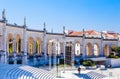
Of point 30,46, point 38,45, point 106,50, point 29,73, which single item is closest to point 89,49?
point 106,50

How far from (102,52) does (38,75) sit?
126 ft

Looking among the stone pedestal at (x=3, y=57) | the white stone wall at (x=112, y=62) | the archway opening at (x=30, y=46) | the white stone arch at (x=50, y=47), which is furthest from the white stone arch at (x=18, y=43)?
the white stone wall at (x=112, y=62)

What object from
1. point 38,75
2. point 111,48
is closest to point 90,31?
point 111,48

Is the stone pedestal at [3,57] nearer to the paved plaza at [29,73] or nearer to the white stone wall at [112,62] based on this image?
the paved plaza at [29,73]

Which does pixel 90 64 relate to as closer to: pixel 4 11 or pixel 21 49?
pixel 21 49

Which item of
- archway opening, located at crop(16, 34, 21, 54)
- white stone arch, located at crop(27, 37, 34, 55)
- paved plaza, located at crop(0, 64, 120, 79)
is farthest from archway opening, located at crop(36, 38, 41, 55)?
paved plaza, located at crop(0, 64, 120, 79)

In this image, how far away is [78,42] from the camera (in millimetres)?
67438

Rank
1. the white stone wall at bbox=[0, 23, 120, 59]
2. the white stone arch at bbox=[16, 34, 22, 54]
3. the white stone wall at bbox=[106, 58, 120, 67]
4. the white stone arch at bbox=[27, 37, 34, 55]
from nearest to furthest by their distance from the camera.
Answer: the white stone wall at bbox=[0, 23, 120, 59] → the white stone arch at bbox=[16, 34, 22, 54] → the white stone arch at bbox=[27, 37, 34, 55] → the white stone wall at bbox=[106, 58, 120, 67]

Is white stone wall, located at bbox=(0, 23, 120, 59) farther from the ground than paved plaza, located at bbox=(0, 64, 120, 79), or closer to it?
farther from the ground

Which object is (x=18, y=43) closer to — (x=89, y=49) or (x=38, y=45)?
(x=38, y=45)

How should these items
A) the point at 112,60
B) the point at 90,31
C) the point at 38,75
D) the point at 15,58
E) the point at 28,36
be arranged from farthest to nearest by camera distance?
the point at 90,31 → the point at 112,60 → the point at 28,36 → the point at 15,58 → the point at 38,75

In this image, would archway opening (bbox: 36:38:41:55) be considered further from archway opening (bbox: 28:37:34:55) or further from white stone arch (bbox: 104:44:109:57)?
white stone arch (bbox: 104:44:109:57)

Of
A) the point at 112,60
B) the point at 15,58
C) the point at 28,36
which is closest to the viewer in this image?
the point at 15,58

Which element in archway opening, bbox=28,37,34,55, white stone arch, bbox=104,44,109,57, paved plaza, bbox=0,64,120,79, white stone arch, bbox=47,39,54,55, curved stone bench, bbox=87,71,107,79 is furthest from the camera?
white stone arch, bbox=104,44,109,57
